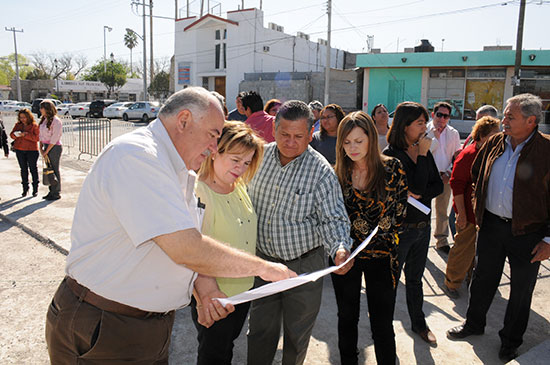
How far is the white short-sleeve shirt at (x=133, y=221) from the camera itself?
1.51 meters

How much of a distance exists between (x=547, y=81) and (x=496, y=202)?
25769 mm

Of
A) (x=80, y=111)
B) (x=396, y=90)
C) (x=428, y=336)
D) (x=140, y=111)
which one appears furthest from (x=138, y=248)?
(x=80, y=111)

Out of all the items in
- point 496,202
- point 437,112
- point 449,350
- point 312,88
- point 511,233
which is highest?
point 312,88

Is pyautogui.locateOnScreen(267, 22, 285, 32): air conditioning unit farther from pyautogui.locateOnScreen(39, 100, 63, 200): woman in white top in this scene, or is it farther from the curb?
the curb

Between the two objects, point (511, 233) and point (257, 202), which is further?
point (511, 233)

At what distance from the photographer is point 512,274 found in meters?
3.40

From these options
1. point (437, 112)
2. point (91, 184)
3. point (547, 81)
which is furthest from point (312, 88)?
point (91, 184)

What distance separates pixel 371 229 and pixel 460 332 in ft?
5.12

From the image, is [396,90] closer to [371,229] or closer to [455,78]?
[455,78]

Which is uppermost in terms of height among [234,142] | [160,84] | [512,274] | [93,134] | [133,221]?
[160,84]

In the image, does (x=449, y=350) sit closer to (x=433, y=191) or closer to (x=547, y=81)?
(x=433, y=191)

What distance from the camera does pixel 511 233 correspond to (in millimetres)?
3355

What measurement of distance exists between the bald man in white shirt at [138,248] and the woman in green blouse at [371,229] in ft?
3.83

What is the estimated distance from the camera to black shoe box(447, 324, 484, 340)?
358 centimetres
